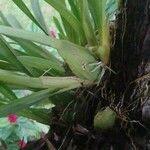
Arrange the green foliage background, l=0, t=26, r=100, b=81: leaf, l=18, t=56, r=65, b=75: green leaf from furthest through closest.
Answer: the green foliage background → l=18, t=56, r=65, b=75: green leaf → l=0, t=26, r=100, b=81: leaf

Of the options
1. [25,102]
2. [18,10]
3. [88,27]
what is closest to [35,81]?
[25,102]

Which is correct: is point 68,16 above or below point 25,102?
above

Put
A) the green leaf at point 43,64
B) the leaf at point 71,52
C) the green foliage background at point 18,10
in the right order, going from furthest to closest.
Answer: the green foliage background at point 18,10
the green leaf at point 43,64
the leaf at point 71,52

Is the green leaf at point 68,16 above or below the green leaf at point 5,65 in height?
above

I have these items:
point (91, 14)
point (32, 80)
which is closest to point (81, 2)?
point (91, 14)

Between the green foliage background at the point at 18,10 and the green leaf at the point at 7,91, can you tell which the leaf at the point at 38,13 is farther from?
the green foliage background at the point at 18,10

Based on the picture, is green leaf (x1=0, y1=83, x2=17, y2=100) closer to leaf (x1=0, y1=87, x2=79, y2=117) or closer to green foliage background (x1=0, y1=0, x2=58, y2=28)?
leaf (x1=0, y1=87, x2=79, y2=117)

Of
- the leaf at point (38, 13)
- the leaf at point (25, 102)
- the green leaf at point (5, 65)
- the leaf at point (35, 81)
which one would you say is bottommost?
the leaf at point (25, 102)

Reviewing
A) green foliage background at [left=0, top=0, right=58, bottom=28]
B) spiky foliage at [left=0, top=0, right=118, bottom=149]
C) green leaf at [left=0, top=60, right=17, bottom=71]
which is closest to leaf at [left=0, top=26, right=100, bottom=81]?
spiky foliage at [left=0, top=0, right=118, bottom=149]

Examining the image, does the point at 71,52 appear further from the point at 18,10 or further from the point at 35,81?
the point at 18,10

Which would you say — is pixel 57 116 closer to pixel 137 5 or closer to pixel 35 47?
pixel 35 47

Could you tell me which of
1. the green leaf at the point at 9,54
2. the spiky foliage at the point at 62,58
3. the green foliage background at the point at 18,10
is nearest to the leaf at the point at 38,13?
the spiky foliage at the point at 62,58
